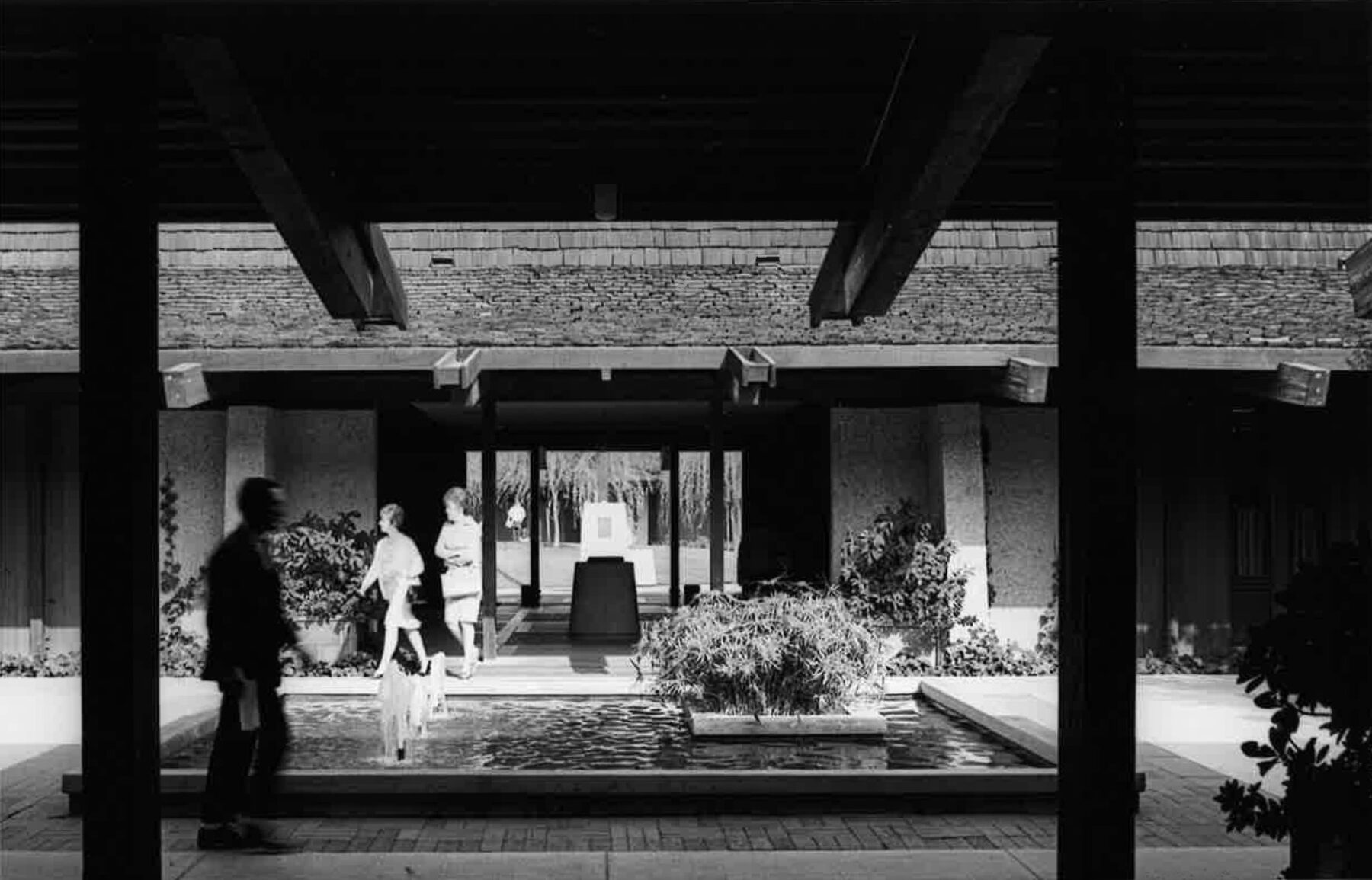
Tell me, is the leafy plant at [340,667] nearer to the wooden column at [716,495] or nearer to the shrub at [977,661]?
the wooden column at [716,495]

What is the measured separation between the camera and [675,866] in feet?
21.2

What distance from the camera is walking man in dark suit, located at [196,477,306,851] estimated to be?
684cm

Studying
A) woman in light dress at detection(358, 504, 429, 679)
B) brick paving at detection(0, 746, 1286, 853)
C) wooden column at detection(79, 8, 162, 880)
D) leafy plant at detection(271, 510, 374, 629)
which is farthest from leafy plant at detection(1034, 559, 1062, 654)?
wooden column at detection(79, 8, 162, 880)

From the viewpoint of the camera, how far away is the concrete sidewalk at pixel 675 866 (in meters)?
6.27

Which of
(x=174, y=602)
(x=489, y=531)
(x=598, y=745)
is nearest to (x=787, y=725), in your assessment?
(x=598, y=745)

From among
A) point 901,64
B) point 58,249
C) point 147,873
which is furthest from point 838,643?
point 58,249

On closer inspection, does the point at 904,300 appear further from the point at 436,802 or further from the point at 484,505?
the point at 436,802

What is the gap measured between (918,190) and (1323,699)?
3.16 m

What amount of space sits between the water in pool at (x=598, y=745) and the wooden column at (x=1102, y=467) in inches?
150

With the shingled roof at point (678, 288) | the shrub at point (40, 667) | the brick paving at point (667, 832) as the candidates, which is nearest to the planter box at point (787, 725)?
the brick paving at point (667, 832)

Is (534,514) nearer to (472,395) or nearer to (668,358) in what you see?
(472,395)

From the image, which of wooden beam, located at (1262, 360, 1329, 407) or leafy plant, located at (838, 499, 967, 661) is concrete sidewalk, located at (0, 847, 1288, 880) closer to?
wooden beam, located at (1262, 360, 1329, 407)

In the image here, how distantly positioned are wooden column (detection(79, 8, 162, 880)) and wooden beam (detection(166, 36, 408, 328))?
846mm

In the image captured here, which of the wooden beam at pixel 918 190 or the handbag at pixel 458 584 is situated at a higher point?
the wooden beam at pixel 918 190
